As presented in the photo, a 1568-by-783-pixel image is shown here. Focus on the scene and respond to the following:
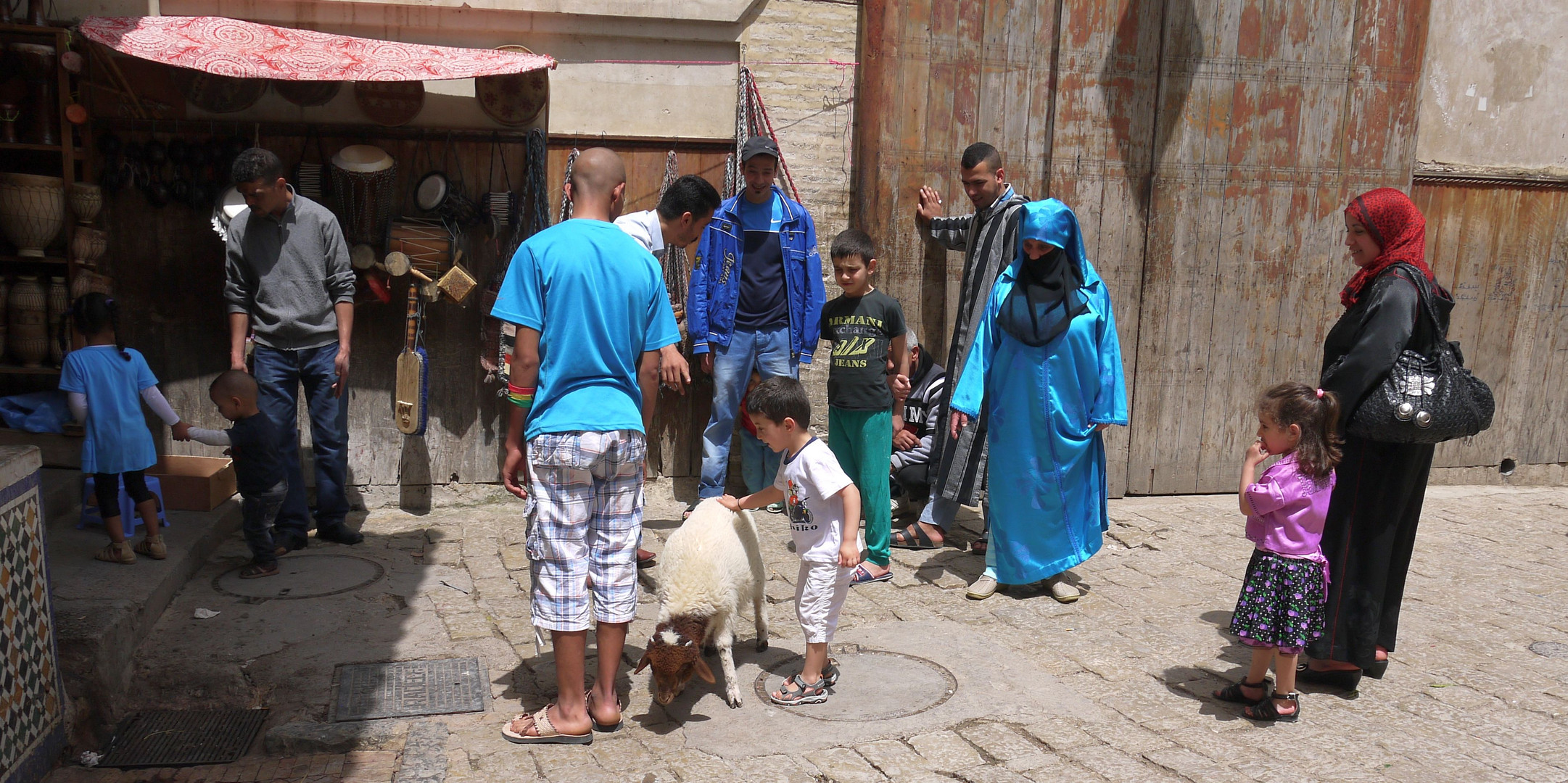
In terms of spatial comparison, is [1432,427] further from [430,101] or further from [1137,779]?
[430,101]

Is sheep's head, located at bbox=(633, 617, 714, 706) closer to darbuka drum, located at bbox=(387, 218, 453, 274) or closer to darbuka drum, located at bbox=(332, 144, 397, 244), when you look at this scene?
darbuka drum, located at bbox=(387, 218, 453, 274)

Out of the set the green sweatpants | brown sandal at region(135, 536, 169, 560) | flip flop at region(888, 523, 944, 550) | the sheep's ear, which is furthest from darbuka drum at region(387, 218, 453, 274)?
the sheep's ear

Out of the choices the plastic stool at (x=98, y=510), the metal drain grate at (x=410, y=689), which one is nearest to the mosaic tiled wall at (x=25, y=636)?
the metal drain grate at (x=410, y=689)

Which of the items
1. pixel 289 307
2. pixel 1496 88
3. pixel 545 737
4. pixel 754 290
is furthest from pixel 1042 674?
pixel 1496 88

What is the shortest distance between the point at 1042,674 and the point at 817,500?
1195 millimetres

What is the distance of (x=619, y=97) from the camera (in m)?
6.17

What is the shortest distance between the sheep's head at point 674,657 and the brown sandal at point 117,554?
245 centimetres

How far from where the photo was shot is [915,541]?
19.2 ft

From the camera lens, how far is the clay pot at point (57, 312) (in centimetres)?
542

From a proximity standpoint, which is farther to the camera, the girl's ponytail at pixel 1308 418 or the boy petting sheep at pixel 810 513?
the boy petting sheep at pixel 810 513

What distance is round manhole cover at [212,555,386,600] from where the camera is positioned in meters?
4.78

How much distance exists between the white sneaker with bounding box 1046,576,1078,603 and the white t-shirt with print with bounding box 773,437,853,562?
→ 1671mm

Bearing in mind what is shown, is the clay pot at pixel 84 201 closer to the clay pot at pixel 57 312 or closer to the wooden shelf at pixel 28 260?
the wooden shelf at pixel 28 260

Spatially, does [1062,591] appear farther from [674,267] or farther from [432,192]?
[432,192]
